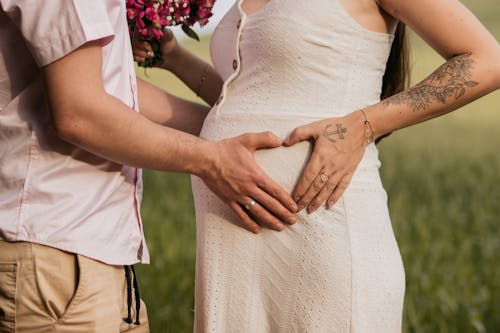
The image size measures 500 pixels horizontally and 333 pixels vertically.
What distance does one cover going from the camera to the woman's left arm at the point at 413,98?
2.93 meters

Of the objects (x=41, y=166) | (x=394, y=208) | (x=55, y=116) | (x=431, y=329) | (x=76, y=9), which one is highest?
(x=76, y=9)

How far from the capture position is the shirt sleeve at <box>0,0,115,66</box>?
8.11ft

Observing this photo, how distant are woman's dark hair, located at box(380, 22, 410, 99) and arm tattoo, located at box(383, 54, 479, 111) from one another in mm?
296

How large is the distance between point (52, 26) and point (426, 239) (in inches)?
234

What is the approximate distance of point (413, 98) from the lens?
303 cm

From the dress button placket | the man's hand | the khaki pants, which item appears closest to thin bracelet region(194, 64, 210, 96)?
the dress button placket

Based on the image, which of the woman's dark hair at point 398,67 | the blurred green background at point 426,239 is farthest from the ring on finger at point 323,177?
the blurred green background at point 426,239

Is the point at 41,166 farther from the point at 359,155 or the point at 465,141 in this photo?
the point at 465,141

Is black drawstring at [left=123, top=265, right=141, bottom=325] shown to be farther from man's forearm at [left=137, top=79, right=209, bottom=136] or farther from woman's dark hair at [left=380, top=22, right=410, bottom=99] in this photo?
woman's dark hair at [left=380, top=22, right=410, bottom=99]

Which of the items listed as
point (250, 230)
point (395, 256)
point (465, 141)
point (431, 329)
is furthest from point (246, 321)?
point (465, 141)

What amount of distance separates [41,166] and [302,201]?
0.82 metres

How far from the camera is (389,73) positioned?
11.2 feet

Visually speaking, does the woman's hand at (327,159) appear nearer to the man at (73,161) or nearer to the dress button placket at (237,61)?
the man at (73,161)

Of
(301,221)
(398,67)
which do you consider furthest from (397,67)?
(301,221)
